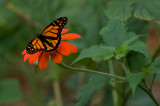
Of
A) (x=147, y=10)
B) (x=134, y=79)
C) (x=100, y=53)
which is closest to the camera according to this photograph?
(x=134, y=79)

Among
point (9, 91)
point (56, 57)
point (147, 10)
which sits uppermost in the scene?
point (56, 57)

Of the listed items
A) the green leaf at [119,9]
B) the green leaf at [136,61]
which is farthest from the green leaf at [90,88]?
the green leaf at [119,9]

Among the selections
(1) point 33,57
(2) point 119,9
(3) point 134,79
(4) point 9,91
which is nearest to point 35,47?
(1) point 33,57

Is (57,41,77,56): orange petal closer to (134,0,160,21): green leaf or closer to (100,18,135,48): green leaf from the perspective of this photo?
(100,18,135,48): green leaf

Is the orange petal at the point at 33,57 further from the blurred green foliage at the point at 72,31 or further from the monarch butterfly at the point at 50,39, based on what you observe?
the blurred green foliage at the point at 72,31

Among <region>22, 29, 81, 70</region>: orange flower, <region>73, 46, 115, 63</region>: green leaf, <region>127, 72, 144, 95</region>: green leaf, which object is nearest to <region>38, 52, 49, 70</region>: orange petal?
<region>22, 29, 81, 70</region>: orange flower

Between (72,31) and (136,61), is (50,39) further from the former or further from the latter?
(72,31)
